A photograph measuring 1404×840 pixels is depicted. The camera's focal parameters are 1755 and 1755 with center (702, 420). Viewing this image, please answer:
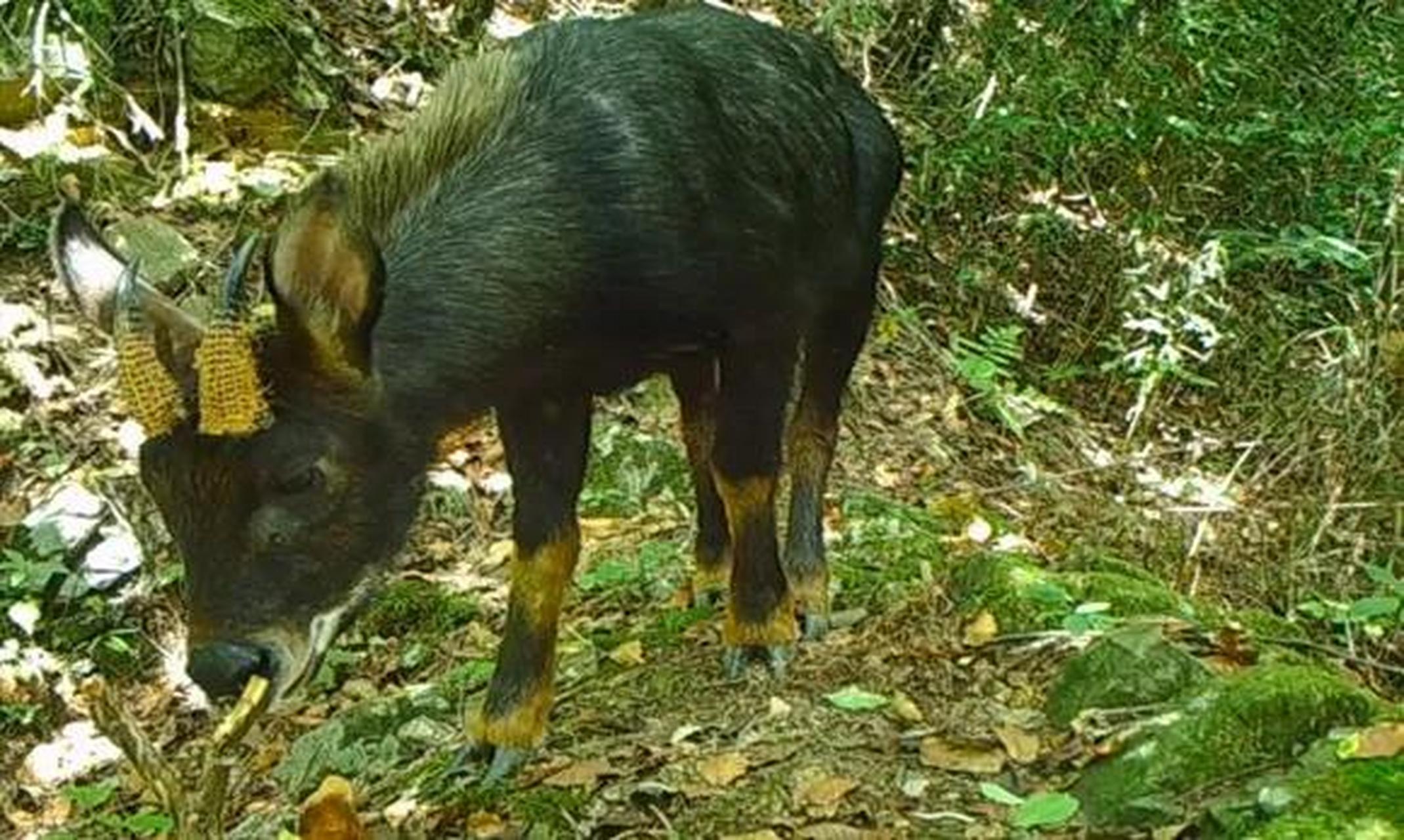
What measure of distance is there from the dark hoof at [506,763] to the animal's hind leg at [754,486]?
0.73 meters

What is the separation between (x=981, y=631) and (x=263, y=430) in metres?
2.29

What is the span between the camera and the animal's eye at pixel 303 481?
4.06 m

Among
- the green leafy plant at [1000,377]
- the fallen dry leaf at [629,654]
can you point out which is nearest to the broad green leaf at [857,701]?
the fallen dry leaf at [629,654]

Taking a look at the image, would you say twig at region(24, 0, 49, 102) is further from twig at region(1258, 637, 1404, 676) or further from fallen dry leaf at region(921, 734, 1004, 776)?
twig at region(1258, 637, 1404, 676)

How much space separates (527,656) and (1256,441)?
4.05m

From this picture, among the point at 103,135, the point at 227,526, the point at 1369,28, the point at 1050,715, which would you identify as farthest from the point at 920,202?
the point at 227,526

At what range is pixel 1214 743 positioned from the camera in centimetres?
388

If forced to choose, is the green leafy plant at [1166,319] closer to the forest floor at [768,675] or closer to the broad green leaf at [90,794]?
the forest floor at [768,675]

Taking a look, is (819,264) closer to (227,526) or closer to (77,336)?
(227,526)

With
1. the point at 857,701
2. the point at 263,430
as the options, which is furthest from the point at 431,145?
the point at 857,701

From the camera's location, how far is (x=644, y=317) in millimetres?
4762

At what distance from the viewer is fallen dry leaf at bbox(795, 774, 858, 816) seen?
4344 mm

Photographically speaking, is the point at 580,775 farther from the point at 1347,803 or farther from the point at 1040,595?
the point at 1347,803

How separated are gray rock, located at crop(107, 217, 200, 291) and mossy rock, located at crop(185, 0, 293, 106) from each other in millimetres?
1096
